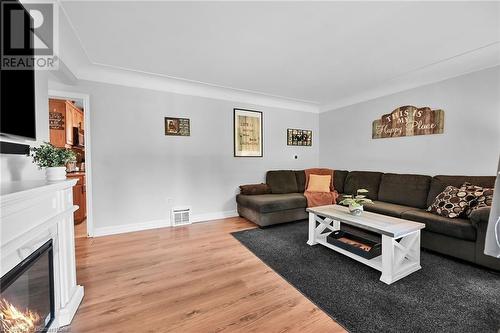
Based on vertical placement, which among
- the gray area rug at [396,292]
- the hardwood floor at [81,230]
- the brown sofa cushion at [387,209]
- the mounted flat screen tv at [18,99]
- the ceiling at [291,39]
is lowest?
the gray area rug at [396,292]

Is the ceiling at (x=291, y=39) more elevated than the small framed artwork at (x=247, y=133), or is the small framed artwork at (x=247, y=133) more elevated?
the ceiling at (x=291, y=39)

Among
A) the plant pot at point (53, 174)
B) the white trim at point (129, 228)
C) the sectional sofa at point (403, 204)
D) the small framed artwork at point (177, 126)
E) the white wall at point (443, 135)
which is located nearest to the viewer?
the plant pot at point (53, 174)

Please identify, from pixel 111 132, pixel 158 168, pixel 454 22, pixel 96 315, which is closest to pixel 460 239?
pixel 454 22

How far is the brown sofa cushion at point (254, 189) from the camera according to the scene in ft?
13.3

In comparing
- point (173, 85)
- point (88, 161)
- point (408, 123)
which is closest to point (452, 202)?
point (408, 123)

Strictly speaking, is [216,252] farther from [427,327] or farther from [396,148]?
[396,148]

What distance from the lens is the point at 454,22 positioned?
6.59 ft

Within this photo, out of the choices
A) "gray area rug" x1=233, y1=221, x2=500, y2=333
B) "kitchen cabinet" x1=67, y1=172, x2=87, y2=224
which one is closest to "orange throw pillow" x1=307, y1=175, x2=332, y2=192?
"gray area rug" x1=233, y1=221, x2=500, y2=333

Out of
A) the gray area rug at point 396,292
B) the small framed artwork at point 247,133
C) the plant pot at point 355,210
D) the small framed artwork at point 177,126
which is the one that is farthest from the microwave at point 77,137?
the plant pot at point 355,210

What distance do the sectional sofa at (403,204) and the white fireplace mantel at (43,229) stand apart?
7.83ft

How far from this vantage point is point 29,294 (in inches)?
46.4

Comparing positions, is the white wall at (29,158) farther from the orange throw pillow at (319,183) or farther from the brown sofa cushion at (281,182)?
the orange throw pillow at (319,183)

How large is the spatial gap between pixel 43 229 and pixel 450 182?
421 cm

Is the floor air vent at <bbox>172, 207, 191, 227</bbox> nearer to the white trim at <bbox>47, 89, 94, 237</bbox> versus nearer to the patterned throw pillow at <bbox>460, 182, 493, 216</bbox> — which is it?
the white trim at <bbox>47, 89, 94, 237</bbox>
